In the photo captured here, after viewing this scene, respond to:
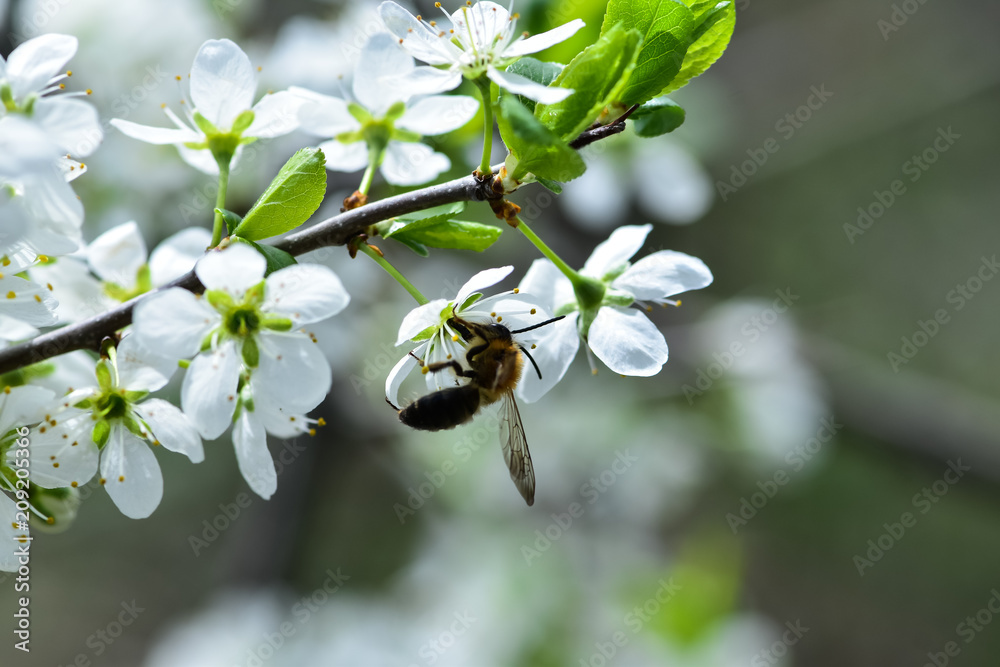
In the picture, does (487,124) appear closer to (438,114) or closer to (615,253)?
(438,114)

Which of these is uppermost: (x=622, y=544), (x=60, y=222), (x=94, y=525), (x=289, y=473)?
(x=60, y=222)

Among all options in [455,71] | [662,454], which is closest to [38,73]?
[455,71]

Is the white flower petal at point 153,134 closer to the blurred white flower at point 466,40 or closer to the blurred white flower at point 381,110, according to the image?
the blurred white flower at point 381,110

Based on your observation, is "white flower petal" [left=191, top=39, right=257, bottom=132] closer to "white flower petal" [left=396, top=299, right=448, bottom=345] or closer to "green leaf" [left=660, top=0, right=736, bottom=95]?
"white flower petal" [left=396, top=299, right=448, bottom=345]

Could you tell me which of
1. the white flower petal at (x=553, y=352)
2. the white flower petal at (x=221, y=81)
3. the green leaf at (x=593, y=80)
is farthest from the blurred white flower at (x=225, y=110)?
the white flower petal at (x=553, y=352)

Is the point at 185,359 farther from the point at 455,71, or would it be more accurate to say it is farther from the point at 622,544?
the point at 622,544

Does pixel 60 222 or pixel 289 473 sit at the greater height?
pixel 60 222
